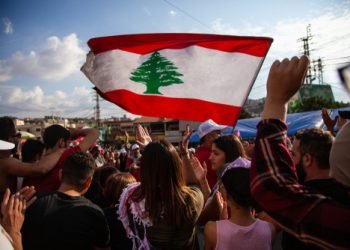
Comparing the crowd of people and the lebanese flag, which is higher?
the lebanese flag

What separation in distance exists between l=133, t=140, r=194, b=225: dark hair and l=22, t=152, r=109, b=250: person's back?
444 mm

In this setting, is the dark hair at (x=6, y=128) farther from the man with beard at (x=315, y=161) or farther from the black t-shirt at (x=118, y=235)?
the man with beard at (x=315, y=161)

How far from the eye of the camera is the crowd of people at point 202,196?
0.94 m

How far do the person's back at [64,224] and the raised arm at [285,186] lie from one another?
1.75m

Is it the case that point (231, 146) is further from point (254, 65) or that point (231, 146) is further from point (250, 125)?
point (250, 125)

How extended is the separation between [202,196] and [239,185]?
43cm

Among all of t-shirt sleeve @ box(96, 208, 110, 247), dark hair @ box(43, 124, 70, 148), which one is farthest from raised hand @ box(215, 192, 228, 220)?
dark hair @ box(43, 124, 70, 148)

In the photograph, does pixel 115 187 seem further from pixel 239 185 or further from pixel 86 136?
pixel 239 185

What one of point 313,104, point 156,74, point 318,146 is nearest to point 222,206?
point 318,146

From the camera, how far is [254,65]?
386cm

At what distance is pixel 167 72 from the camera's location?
4172mm

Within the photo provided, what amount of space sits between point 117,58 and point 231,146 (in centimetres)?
207

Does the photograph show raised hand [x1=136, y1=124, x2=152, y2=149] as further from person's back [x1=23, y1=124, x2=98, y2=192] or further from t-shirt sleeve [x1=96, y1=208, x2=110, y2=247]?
t-shirt sleeve [x1=96, y1=208, x2=110, y2=247]

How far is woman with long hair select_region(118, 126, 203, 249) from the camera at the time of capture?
218cm
